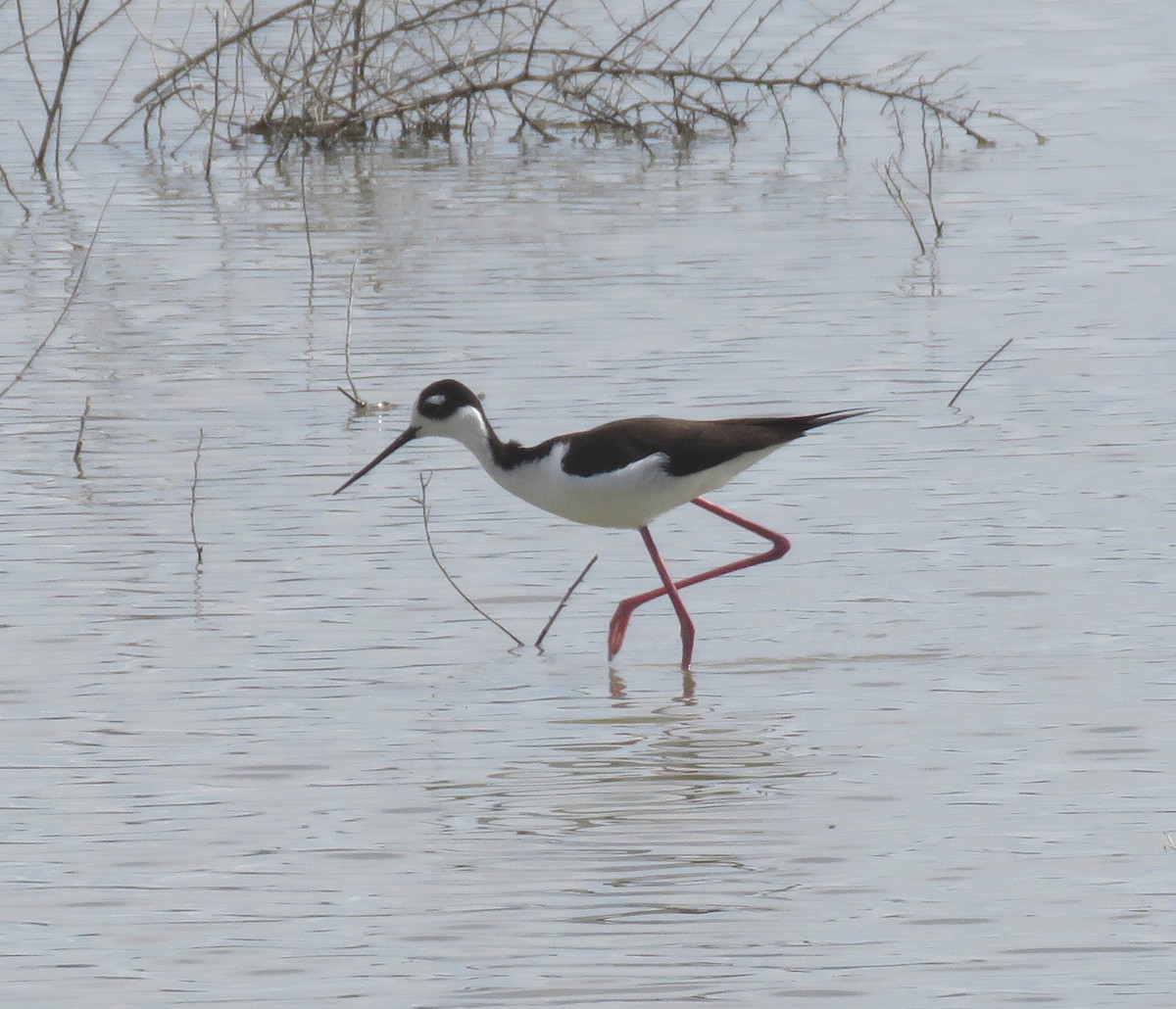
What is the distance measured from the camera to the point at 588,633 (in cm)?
697

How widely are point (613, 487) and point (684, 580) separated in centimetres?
57

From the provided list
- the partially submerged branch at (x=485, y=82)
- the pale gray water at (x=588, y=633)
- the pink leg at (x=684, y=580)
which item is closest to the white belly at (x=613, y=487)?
the pink leg at (x=684, y=580)

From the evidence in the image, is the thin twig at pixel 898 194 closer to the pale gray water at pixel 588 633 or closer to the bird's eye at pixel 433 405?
the pale gray water at pixel 588 633

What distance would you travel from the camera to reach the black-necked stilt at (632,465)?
6770mm

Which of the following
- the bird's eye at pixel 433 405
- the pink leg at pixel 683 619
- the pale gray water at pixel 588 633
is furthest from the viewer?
the bird's eye at pixel 433 405

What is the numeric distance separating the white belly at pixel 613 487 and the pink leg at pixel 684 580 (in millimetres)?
172

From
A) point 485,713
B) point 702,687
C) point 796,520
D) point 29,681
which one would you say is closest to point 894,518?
point 796,520

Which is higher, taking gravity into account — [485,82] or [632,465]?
[485,82]

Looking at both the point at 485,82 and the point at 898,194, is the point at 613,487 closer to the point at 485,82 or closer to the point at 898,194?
the point at 898,194

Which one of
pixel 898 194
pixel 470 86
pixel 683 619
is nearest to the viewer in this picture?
pixel 683 619

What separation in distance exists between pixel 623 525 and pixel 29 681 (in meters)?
1.81

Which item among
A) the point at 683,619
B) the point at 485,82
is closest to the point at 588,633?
the point at 683,619

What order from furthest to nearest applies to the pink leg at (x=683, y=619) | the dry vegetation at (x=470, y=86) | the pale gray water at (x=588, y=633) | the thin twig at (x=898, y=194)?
1. the dry vegetation at (x=470, y=86)
2. the thin twig at (x=898, y=194)
3. the pink leg at (x=683, y=619)
4. the pale gray water at (x=588, y=633)

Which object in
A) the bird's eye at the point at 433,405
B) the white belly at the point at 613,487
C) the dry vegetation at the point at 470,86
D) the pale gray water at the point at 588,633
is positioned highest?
the dry vegetation at the point at 470,86
